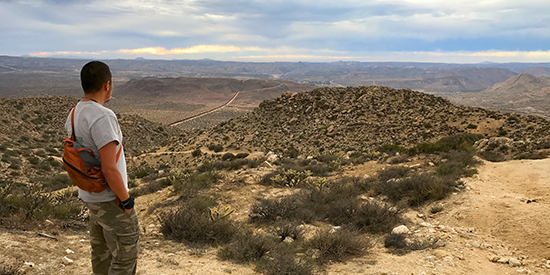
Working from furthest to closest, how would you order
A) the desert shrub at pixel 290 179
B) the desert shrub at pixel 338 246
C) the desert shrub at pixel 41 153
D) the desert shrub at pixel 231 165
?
the desert shrub at pixel 41 153 → the desert shrub at pixel 231 165 → the desert shrub at pixel 290 179 → the desert shrub at pixel 338 246

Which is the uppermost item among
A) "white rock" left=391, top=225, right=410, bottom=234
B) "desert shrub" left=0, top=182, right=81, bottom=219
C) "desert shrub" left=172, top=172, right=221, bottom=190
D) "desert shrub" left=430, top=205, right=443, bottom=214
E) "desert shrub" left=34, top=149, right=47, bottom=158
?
"desert shrub" left=0, top=182, right=81, bottom=219

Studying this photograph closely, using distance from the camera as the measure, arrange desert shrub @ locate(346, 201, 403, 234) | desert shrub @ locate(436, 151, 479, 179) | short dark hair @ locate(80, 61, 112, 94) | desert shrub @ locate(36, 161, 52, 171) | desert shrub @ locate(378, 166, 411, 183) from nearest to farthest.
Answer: short dark hair @ locate(80, 61, 112, 94), desert shrub @ locate(346, 201, 403, 234), desert shrub @ locate(436, 151, 479, 179), desert shrub @ locate(378, 166, 411, 183), desert shrub @ locate(36, 161, 52, 171)

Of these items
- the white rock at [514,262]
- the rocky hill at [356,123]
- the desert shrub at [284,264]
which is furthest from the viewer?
the rocky hill at [356,123]

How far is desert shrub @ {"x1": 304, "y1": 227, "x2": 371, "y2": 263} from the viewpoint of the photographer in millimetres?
4472

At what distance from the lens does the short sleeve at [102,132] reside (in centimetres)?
254

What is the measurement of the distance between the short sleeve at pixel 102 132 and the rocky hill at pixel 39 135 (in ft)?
52.0

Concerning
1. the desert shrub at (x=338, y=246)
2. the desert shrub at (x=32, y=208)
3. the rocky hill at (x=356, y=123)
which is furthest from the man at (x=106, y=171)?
the rocky hill at (x=356, y=123)

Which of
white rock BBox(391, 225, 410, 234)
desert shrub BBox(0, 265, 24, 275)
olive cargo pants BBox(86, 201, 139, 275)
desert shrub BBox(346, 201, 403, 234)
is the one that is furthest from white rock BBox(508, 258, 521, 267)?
desert shrub BBox(0, 265, 24, 275)

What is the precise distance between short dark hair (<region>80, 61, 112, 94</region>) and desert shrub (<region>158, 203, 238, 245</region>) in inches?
121

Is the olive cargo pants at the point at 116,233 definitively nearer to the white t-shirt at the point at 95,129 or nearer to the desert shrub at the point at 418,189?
the white t-shirt at the point at 95,129

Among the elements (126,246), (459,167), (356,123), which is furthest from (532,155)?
(126,246)

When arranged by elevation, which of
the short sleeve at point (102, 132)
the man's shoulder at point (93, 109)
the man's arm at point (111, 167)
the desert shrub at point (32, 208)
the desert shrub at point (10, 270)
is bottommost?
the desert shrub at point (32, 208)

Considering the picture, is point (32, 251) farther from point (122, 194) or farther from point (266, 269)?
point (266, 269)

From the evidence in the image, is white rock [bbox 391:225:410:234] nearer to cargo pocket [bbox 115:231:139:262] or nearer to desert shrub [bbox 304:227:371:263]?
desert shrub [bbox 304:227:371:263]
